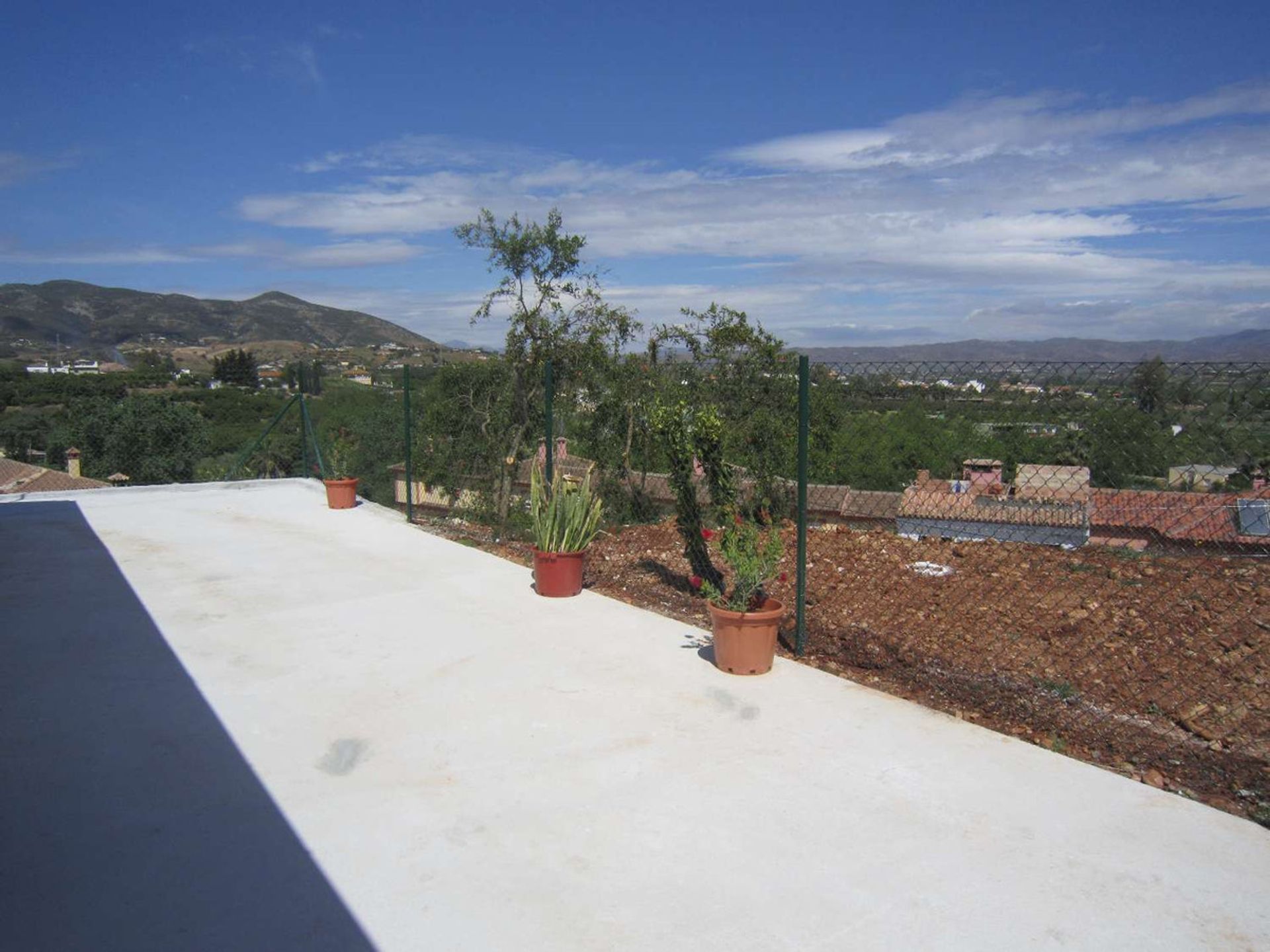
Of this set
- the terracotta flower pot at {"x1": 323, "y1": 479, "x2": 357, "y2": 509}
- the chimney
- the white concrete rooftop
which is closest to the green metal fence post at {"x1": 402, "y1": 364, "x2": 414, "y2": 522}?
the terracotta flower pot at {"x1": 323, "y1": 479, "x2": 357, "y2": 509}

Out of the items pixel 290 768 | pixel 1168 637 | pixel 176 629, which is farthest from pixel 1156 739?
pixel 176 629

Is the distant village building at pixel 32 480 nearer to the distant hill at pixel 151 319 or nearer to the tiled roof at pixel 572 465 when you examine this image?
the tiled roof at pixel 572 465

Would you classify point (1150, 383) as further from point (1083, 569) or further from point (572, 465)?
point (572, 465)

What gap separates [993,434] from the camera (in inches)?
189

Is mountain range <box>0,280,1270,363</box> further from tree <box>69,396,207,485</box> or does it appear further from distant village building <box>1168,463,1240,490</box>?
distant village building <box>1168,463,1240,490</box>

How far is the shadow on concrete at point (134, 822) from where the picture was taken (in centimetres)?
245

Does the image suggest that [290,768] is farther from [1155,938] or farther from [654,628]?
[1155,938]

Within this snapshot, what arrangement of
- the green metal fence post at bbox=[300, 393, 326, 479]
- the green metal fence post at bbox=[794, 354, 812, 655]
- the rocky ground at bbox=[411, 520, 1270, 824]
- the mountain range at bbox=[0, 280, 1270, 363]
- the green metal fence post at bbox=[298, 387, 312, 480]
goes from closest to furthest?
the rocky ground at bbox=[411, 520, 1270, 824] → the green metal fence post at bbox=[794, 354, 812, 655] → the green metal fence post at bbox=[300, 393, 326, 479] → the green metal fence post at bbox=[298, 387, 312, 480] → the mountain range at bbox=[0, 280, 1270, 363]

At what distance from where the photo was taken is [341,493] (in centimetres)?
957

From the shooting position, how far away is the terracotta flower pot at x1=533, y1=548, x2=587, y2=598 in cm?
598

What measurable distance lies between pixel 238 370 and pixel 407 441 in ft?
135

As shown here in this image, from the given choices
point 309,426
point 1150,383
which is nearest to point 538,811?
point 1150,383

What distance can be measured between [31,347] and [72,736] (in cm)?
6135

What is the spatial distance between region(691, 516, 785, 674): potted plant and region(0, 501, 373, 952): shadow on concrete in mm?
2227
